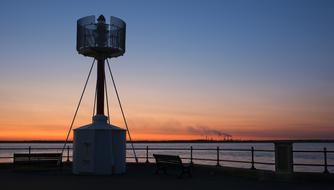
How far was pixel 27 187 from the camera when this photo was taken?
1395cm

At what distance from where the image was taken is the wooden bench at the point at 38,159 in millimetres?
20859

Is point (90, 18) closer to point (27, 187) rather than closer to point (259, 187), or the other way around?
point (27, 187)

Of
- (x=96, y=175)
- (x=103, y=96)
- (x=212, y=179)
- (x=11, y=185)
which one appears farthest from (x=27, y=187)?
(x=103, y=96)

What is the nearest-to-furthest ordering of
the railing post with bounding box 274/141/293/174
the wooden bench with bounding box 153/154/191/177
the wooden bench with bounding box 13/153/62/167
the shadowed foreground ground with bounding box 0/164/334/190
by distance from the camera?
the shadowed foreground ground with bounding box 0/164/334/190 < the railing post with bounding box 274/141/293/174 < the wooden bench with bounding box 153/154/191/177 < the wooden bench with bounding box 13/153/62/167

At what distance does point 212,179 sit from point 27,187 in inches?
253

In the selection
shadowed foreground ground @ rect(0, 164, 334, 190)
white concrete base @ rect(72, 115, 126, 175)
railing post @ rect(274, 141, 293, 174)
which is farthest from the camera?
white concrete base @ rect(72, 115, 126, 175)

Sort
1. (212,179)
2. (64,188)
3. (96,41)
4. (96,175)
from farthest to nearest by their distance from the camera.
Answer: (96,41) < (96,175) < (212,179) < (64,188)

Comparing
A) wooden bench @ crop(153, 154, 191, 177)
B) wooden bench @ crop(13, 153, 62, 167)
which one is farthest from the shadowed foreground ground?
wooden bench @ crop(13, 153, 62, 167)

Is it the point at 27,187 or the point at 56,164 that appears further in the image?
the point at 56,164

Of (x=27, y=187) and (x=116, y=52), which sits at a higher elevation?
(x=116, y=52)

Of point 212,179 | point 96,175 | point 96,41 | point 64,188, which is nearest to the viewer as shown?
point 64,188

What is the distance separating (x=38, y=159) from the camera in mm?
Result: 21172

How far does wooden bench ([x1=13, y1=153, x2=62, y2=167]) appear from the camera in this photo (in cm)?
2086

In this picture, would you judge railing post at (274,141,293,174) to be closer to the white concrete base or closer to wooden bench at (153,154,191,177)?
wooden bench at (153,154,191,177)
